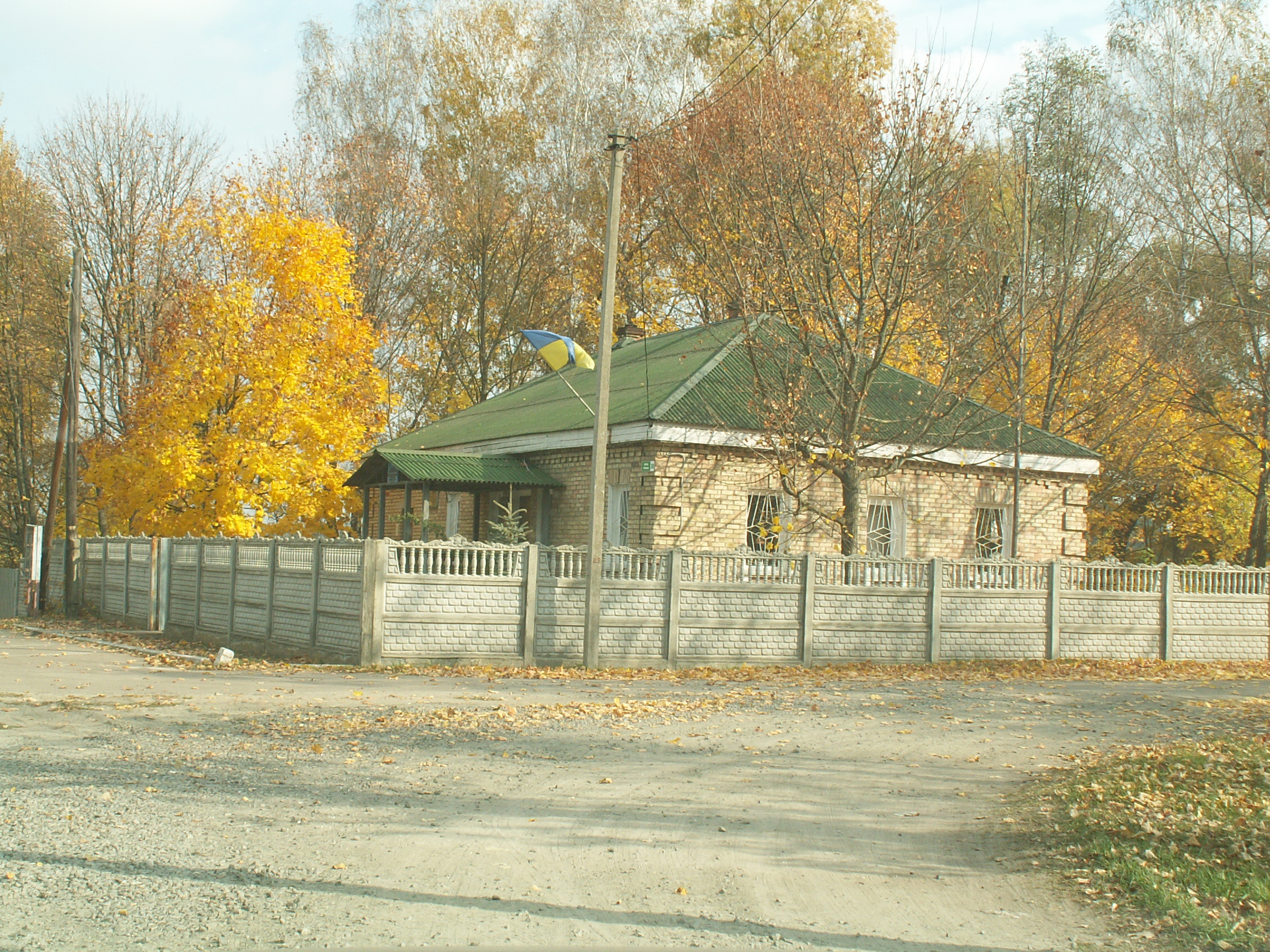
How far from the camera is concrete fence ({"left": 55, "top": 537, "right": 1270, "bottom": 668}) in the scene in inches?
630

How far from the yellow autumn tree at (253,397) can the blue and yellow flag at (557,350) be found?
863 centimetres

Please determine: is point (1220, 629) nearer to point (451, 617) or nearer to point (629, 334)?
point (451, 617)

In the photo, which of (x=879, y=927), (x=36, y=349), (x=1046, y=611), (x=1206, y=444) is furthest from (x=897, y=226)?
(x=36, y=349)

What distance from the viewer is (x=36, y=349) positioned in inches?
1395

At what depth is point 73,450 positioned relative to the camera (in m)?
26.0

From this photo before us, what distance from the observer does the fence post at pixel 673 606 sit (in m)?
16.8

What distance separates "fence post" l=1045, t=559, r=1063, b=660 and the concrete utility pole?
8.01 meters

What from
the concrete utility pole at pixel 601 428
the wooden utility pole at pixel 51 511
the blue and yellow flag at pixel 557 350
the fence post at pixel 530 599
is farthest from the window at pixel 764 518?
the wooden utility pole at pixel 51 511

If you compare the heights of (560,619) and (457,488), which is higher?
(457,488)

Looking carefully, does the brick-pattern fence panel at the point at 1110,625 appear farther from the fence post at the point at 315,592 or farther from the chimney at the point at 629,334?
the chimney at the point at 629,334

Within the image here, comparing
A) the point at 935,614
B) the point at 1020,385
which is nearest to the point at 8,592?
the point at 935,614

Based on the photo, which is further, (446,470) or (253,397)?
(253,397)

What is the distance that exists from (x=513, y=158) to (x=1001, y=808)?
35.5 m

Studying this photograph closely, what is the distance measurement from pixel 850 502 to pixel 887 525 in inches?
135
